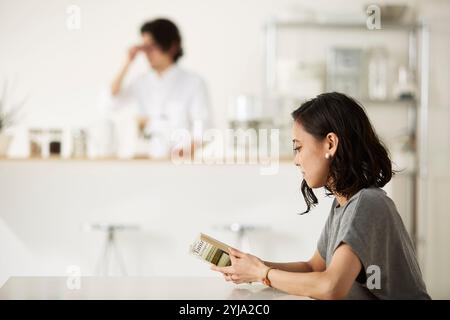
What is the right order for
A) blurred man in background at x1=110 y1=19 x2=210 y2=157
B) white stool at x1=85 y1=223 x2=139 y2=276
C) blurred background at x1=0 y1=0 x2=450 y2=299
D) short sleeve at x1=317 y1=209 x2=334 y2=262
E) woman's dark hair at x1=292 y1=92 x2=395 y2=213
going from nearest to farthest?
woman's dark hair at x1=292 y1=92 x2=395 y2=213 < short sleeve at x1=317 y1=209 x2=334 y2=262 < white stool at x1=85 y1=223 x2=139 y2=276 < blurred man in background at x1=110 y1=19 x2=210 y2=157 < blurred background at x1=0 y1=0 x2=450 y2=299

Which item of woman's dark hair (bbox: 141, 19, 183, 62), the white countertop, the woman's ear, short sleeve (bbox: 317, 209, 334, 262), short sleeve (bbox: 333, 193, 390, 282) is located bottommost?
the white countertop

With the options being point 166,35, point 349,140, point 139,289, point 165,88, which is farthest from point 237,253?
point 166,35

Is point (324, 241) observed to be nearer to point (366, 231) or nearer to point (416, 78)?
point (366, 231)

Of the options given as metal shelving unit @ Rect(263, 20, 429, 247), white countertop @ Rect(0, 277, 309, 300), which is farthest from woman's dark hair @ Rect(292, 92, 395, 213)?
metal shelving unit @ Rect(263, 20, 429, 247)

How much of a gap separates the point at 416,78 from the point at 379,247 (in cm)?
296

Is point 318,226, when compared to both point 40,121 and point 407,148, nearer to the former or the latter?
point 407,148

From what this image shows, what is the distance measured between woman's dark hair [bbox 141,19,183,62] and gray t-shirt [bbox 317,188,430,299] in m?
2.74

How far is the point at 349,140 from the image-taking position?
4.20 feet

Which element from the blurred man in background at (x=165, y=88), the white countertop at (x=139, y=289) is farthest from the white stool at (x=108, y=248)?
the white countertop at (x=139, y=289)

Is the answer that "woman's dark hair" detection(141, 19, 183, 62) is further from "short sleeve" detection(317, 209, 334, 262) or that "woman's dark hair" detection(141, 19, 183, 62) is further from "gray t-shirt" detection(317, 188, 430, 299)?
"gray t-shirt" detection(317, 188, 430, 299)

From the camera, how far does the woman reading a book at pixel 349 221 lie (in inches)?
45.9

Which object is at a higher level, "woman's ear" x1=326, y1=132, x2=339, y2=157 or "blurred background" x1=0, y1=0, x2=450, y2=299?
"blurred background" x1=0, y1=0, x2=450, y2=299

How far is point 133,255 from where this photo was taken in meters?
2.79

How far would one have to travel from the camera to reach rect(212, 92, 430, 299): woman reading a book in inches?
45.9
